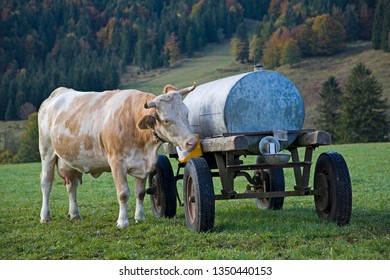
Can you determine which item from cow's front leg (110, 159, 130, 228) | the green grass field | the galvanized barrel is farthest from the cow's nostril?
cow's front leg (110, 159, 130, 228)

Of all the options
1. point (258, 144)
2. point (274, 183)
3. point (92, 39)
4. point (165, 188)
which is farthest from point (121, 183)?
point (92, 39)

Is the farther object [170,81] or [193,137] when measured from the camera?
[170,81]

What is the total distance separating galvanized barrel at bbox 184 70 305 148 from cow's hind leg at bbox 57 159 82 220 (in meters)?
3.85

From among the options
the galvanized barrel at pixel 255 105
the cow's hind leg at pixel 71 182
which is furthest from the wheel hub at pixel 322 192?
the cow's hind leg at pixel 71 182

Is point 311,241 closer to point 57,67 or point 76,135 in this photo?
point 76,135

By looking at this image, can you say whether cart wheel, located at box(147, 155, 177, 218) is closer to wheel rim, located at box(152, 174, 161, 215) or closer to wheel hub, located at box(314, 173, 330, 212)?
wheel rim, located at box(152, 174, 161, 215)

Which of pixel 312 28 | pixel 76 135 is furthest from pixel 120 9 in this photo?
pixel 76 135

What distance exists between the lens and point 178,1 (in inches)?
5281

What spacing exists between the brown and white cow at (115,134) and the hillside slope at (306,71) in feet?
185

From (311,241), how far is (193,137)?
2438 millimetres

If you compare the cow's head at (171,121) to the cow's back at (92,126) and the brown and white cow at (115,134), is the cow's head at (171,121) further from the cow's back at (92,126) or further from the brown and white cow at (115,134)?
the cow's back at (92,126)

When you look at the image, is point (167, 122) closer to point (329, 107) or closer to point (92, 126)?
point (92, 126)

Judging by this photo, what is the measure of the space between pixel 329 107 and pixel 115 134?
189 feet

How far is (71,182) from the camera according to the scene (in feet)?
40.4
